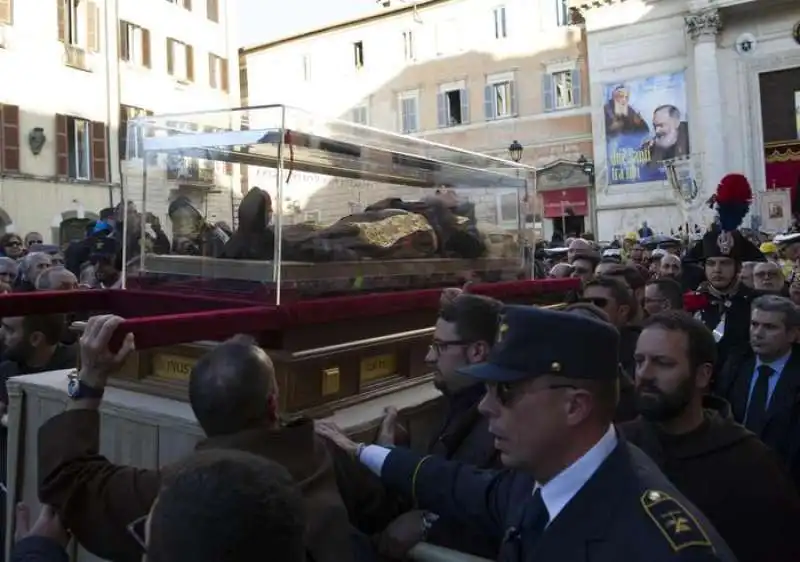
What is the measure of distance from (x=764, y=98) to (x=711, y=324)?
726 inches

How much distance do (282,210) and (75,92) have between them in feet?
61.5

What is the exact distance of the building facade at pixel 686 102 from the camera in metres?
20.5

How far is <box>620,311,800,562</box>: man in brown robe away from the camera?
2201 mm

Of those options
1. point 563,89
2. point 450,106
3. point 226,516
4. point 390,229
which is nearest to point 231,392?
point 226,516

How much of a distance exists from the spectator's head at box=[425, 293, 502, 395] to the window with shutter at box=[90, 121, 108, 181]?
19292 mm

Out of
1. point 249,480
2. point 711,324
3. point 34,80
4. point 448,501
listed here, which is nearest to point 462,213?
point 711,324

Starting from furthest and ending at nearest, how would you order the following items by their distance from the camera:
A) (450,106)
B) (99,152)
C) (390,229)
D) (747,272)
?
Answer: 1. (450,106)
2. (99,152)
3. (747,272)
4. (390,229)

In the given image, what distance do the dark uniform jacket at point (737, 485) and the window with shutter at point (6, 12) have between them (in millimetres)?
19107

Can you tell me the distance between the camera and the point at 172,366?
281cm

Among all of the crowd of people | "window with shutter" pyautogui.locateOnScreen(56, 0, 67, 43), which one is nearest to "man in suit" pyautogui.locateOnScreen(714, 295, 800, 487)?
the crowd of people

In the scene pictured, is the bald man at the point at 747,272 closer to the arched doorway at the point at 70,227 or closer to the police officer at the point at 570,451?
the police officer at the point at 570,451

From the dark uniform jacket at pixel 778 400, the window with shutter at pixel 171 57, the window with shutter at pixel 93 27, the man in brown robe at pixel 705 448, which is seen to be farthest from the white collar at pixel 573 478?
the window with shutter at pixel 171 57

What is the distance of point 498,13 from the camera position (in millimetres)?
25203

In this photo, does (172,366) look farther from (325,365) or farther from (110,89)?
(110,89)
